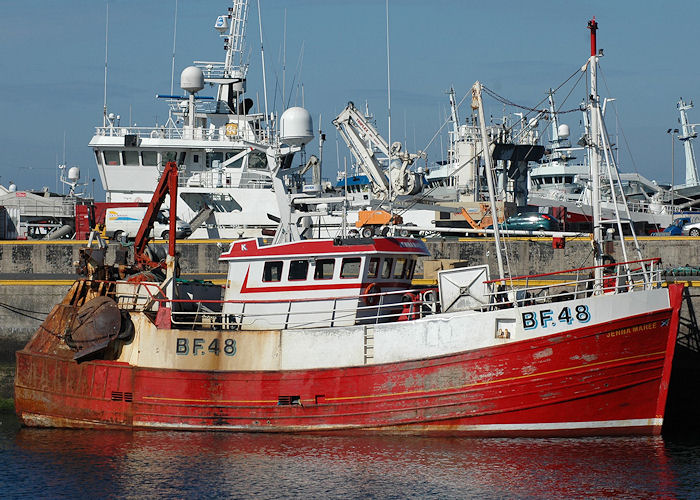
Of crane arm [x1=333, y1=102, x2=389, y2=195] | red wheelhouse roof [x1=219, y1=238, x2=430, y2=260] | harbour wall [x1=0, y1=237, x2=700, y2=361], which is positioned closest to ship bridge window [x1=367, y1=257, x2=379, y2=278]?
red wheelhouse roof [x1=219, y1=238, x2=430, y2=260]

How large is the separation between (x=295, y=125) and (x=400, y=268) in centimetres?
Result: 1821

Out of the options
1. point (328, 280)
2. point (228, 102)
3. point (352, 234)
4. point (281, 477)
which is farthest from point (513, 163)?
point (281, 477)

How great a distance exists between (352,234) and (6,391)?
11.4 m

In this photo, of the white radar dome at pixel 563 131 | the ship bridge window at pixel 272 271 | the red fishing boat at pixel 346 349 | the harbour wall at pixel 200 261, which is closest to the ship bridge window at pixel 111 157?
the harbour wall at pixel 200 261

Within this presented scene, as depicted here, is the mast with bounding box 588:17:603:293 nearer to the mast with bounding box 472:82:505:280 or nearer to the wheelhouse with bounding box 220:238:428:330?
the mast with bounding box 472:82:505:280

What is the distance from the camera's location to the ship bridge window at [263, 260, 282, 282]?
2123cm

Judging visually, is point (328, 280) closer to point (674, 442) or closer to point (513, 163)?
point (674, 442)

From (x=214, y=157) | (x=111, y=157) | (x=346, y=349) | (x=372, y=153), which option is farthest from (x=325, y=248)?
(x=111, y=157)

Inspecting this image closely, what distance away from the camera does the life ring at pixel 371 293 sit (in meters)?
20.7

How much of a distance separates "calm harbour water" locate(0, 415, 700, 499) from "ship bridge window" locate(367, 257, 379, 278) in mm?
3813

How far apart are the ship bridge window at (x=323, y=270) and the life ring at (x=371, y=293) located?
0.93m

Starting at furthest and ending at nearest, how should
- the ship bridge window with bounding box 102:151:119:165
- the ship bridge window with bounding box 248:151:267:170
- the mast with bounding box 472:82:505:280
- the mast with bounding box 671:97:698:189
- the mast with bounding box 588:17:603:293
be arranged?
the mast with bounding box 671:97:698:189, the ship bridge window with bounding box 102:151:119:165, the ship bridge window with bounding box 248:151:267:170, the mast with bounding box 588:17:603:293, the mast with bounding box 472:82:505:280

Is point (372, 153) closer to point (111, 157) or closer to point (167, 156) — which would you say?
point (167, 156)

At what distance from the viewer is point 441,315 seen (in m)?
19.3
